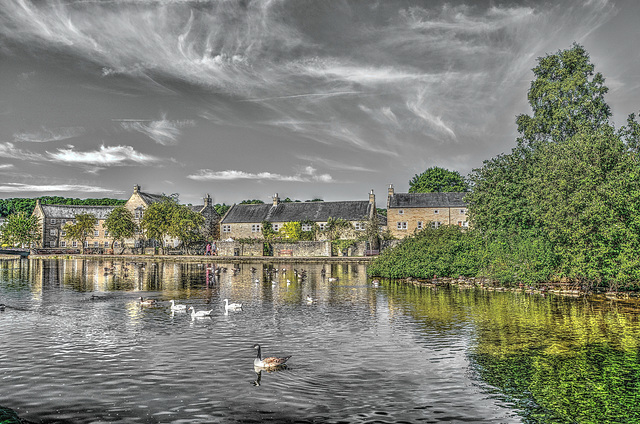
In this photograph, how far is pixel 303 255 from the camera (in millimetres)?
82938

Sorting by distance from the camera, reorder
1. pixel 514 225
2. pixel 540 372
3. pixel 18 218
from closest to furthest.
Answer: pixel 540 372
pixel 514 225
pixel 18 218

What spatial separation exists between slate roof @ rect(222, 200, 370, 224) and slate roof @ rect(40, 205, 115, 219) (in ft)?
111

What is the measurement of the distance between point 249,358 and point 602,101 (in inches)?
1771

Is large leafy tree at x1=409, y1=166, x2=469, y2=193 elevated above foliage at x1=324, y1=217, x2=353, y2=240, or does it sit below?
above

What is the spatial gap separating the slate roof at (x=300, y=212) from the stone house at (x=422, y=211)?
564 cm

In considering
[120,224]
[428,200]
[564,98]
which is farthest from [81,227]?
[564,98]

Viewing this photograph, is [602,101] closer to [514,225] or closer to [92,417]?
[514,225]

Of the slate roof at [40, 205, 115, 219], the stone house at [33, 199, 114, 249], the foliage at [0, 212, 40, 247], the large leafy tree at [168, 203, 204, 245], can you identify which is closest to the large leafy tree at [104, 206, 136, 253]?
the large leafy tree at [168, 203, 204, 245]

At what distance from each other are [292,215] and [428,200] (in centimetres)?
2710

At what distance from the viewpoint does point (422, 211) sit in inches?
3588

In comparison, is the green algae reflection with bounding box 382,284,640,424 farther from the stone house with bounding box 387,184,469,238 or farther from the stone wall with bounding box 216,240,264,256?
the stone house with bounding box 387,184,469,238

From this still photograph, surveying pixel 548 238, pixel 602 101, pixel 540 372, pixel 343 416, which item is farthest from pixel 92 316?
pixel 602 101

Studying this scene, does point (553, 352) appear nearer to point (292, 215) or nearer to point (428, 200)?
point (428, 200)

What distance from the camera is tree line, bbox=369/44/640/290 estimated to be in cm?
3042
